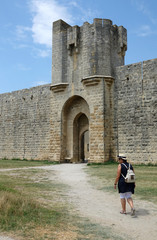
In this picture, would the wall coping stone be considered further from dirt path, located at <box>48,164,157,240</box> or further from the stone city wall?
dirt path, located at <box>48,164,157,240</box>

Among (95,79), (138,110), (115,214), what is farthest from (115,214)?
(95,79)

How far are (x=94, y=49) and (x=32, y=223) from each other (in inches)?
501

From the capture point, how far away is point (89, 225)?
360cm

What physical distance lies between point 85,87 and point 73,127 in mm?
3051

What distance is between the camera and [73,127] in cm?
1673

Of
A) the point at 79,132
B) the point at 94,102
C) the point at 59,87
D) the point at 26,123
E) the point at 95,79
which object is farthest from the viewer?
the point at 26,123

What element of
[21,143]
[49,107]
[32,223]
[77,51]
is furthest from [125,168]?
[21,143]

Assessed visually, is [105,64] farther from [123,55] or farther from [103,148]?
[103,148]

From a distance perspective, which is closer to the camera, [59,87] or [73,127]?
[59,87]

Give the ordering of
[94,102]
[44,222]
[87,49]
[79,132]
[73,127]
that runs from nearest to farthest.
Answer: [44,222], [94,102], [87,49], [73,127], [79,132]

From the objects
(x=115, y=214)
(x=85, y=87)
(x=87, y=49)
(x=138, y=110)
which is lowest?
(x=115, y=214)

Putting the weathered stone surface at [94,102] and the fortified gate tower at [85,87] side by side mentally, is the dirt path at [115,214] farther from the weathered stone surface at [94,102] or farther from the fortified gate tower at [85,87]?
the fortified gate tower at [85,87]

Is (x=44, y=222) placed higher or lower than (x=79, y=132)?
lower

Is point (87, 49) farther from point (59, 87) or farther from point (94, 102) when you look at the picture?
point (94, 102)
